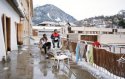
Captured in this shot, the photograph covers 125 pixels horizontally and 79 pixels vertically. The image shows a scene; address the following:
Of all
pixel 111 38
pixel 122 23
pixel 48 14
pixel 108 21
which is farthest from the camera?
pixel 48 14

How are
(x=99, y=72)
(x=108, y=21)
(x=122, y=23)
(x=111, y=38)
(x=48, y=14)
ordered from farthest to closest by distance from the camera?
(x=48, y=14) → (x=108, y=21) → (x=122, y=23) → (x=111, y=38) → (x=99, y=72)

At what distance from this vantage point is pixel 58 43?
23203 millimetres

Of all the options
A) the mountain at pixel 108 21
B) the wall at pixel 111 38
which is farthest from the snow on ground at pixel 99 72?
the mountain at pixel 108 21

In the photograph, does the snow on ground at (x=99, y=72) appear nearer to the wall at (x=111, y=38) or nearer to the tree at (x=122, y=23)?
the wall at (x=111, y=38)

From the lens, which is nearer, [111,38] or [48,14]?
[111,38]

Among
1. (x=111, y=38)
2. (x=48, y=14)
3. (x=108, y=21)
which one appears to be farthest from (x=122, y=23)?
(x=48, y=14)

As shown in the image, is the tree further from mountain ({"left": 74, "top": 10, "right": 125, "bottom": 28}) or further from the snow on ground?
the snow on ground

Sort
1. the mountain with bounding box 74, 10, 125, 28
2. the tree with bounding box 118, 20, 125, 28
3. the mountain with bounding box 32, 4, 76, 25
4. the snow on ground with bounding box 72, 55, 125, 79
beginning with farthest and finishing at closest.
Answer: the mountain with bounding box 32, 4, 76, 25 → the mountain with bounding box 74, 10, 125, 28 → the tree with bounding box 118, 20, 125, 28 → the snow on ground with bounding box 72, 55, 125, 79

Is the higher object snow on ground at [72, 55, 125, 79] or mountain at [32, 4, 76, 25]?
mountain at [32, 4, 76, 25]

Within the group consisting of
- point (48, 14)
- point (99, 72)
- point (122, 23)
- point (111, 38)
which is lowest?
point (111, 38)

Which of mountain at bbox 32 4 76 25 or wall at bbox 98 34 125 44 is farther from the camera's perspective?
mountain at bbox 32 4 76 25

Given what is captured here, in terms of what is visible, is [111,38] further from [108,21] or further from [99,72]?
[99,72]

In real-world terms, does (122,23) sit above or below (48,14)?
below

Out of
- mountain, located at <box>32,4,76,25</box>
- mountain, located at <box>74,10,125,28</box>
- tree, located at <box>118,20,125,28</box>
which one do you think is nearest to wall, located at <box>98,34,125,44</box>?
tree, located at <box>118,20,125,28</box>
